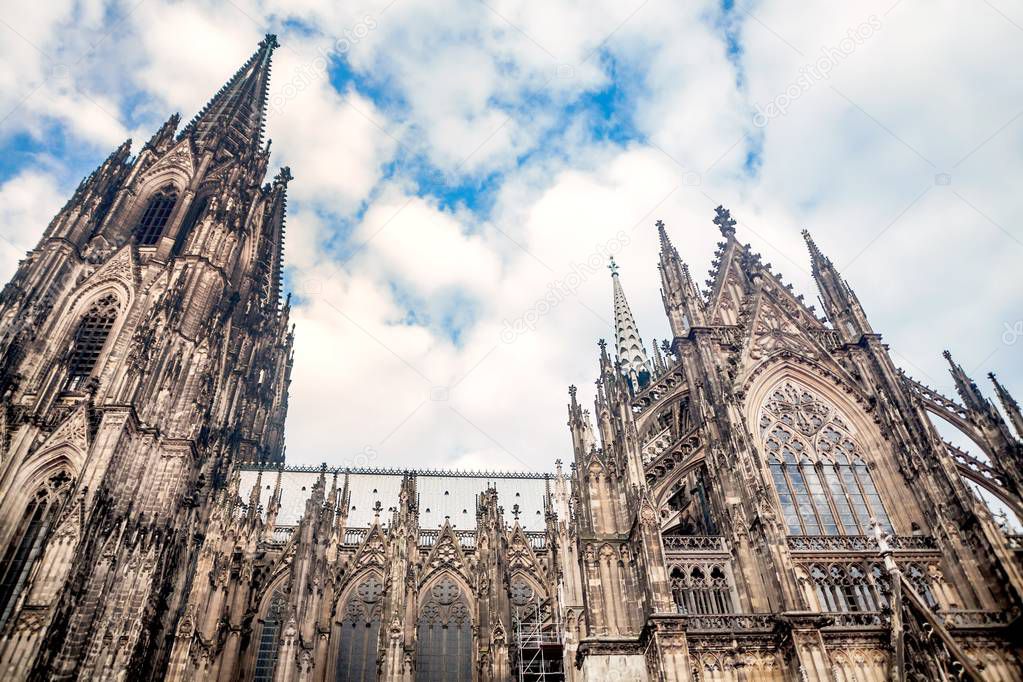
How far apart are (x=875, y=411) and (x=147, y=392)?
85.8ft

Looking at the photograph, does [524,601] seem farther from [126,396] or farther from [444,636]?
[126,396]

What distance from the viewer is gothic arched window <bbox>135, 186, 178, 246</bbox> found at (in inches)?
1439

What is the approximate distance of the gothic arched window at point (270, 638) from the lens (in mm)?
26281

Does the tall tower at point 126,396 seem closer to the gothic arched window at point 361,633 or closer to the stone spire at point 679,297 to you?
the gothic arched window at point 361,633

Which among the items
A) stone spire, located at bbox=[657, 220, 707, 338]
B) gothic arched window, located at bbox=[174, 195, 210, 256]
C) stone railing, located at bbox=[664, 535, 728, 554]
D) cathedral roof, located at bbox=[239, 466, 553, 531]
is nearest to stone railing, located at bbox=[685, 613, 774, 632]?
stone railing, located at bbox=[664, 535, 728, 554]

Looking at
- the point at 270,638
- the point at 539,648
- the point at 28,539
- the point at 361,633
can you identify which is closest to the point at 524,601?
the point at 539,648

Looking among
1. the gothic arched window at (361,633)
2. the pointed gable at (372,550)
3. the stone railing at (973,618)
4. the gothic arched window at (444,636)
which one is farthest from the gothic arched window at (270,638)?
the stone railing at (973,618)

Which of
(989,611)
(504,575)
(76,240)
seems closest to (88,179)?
(76,240)

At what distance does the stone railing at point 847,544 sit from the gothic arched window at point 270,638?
688 inches

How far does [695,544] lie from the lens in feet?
61.7

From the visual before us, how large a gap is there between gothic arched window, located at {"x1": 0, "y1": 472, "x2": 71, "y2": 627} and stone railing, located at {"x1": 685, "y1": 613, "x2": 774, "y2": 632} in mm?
20670

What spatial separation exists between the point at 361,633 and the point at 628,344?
80.2ft

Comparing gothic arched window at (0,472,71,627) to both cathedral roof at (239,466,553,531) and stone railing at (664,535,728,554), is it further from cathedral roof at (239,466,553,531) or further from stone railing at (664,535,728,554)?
stone railing at (664,535,728,554)

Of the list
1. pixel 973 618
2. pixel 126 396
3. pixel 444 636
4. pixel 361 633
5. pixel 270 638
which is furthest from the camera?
pixel 444 636
